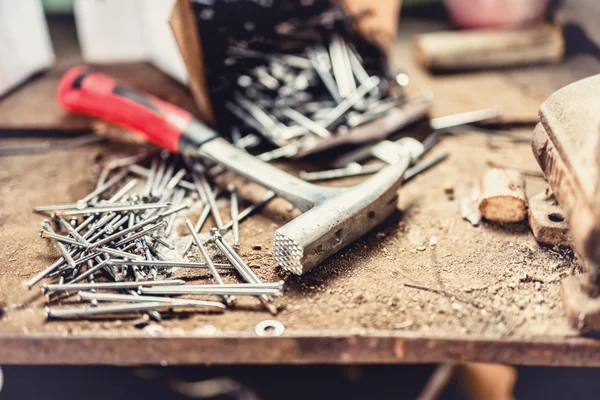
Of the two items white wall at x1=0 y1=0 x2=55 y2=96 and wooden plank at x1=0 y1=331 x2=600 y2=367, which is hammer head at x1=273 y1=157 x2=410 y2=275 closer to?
wooden plank at x1=0 y1=331 x2=600 y2=367

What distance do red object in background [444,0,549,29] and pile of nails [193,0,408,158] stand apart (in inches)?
24.4

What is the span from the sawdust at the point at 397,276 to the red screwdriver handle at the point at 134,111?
0.91 feet

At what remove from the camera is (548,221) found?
144 cm

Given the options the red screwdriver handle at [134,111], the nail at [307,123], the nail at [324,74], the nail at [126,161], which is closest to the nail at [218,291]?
the red screwdriver handle at [134,111]

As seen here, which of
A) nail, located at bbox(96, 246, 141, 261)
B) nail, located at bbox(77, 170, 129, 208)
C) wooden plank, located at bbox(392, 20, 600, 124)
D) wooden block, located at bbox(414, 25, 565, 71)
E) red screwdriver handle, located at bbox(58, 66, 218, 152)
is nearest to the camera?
nail, located at bbox(96, 246, 141, 261)

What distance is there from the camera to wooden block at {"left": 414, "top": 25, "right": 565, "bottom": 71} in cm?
248

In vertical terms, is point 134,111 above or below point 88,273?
above

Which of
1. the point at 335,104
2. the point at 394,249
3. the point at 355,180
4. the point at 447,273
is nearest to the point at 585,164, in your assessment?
the point at 447,273

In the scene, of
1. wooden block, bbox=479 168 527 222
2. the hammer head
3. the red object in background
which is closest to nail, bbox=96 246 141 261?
the hammer head

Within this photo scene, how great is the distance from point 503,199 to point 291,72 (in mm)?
1134

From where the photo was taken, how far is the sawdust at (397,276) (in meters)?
1.25

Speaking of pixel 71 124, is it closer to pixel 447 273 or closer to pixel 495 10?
pixel 447 273

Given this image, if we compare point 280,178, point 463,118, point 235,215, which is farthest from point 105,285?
point 463,118

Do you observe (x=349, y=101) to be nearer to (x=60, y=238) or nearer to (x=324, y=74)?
(x=324, y=74)
